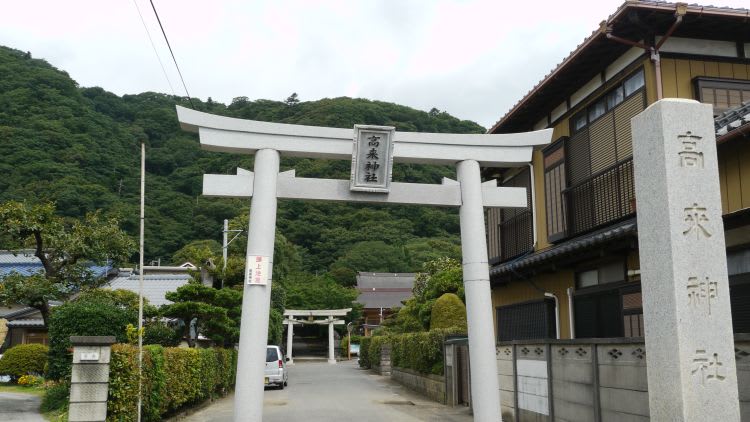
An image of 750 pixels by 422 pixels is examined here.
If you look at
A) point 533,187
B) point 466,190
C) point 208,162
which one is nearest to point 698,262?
point 466,190

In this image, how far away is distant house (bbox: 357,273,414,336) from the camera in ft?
218

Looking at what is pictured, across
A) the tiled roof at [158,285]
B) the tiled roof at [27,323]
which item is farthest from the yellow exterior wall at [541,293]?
the tiled roof at [27,323]

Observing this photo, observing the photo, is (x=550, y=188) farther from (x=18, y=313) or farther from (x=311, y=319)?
(x=311, y=319)

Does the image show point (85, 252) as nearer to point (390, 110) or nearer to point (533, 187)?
point (533, 187)

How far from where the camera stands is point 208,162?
55.8 meters

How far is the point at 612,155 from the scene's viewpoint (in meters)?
12.0

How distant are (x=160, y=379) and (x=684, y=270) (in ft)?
30.7

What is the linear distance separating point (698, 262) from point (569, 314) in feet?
26.0

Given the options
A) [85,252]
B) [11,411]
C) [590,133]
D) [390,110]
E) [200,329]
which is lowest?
[11,411]

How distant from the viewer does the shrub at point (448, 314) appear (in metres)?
20.3

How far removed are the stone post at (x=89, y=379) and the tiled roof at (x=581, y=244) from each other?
7.74 meters

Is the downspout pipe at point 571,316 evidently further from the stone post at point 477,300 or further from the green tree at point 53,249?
the green tree at point 53,249

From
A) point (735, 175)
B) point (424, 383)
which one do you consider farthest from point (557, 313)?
point (424, 383)

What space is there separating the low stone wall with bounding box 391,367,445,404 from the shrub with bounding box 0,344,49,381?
12.3 meters
